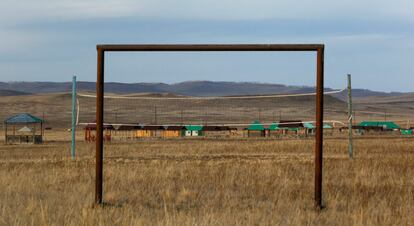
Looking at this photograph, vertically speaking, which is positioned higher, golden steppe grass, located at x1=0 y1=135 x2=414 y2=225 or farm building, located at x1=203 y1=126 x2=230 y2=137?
golden steppe grass, located at x1=0 y1=135 x2=414 y2=225

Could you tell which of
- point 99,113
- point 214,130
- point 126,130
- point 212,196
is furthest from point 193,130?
point 99,113

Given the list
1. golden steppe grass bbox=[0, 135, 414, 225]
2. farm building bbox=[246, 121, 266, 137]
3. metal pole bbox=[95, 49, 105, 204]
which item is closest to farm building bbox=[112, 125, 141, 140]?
farm building bbox=[246, 121, 266, 137]

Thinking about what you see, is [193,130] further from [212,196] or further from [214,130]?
[212,196]

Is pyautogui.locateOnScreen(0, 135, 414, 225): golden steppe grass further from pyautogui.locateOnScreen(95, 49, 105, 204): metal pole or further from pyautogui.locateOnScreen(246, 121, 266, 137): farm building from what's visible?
pyautogui.locateOnScreen(246, 121, 266, 137): farm building

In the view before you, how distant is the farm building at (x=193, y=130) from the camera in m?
61.9

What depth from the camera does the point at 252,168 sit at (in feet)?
47.6

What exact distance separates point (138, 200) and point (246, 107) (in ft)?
363

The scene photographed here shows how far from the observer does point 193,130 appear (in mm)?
61906

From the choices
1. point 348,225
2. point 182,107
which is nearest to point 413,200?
point 348,225

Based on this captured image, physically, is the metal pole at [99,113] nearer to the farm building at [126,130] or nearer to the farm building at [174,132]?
the farm building at [126,130]

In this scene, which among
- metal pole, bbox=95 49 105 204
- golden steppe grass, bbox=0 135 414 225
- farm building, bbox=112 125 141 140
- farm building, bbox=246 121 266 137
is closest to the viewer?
golden steppe grass, bbox=0 135 414 225

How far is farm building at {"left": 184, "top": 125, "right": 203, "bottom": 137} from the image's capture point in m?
61.9

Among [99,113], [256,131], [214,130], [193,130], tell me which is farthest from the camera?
[214,130]

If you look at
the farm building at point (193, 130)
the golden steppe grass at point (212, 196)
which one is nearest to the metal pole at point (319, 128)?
the golden steppe grass at point (212, 196)
